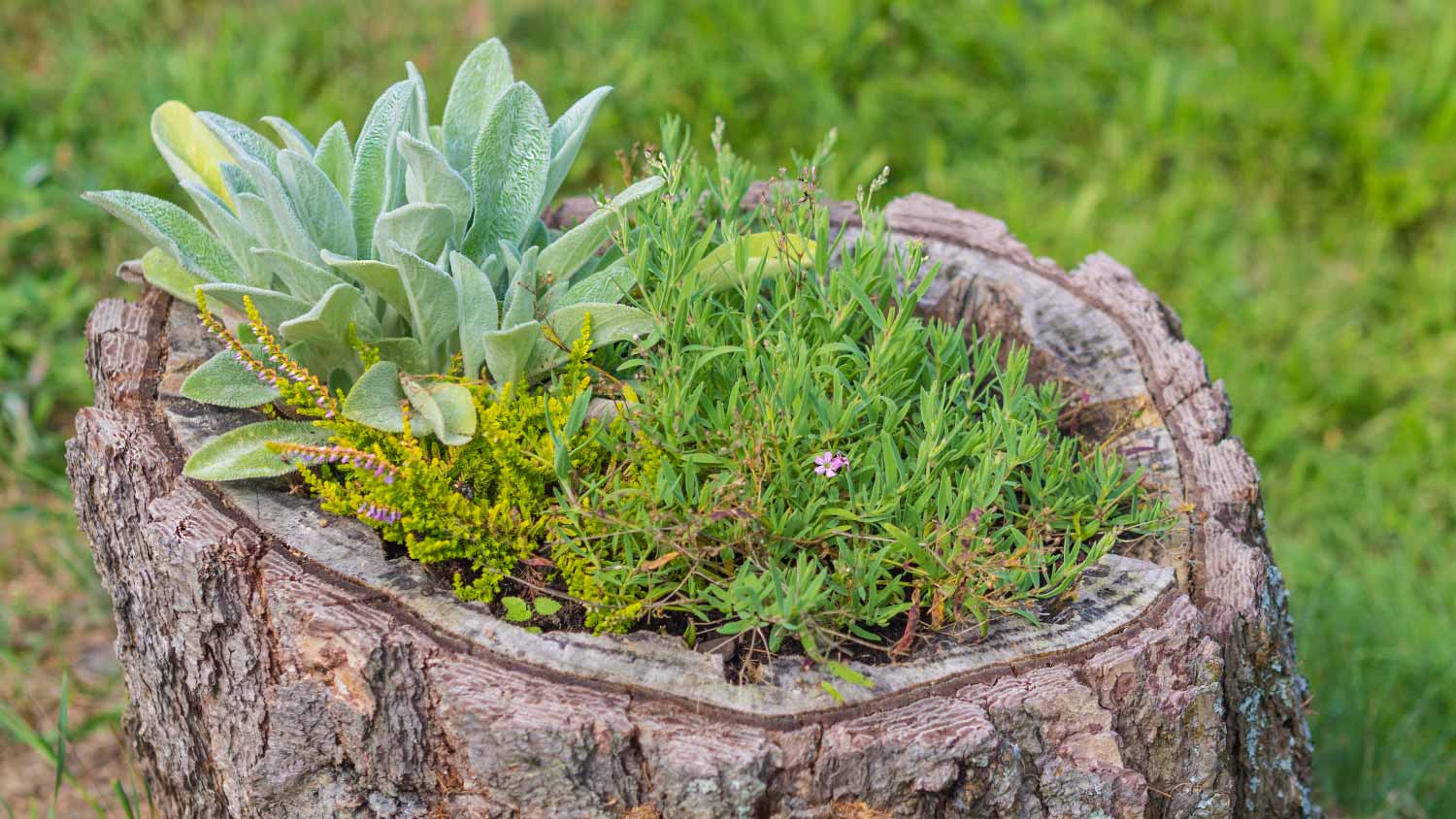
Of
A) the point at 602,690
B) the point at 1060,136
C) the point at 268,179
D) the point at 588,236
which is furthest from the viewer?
the point at 1060,136

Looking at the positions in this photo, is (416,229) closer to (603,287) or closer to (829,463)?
(603,287)

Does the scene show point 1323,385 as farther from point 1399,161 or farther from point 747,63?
point 747,63

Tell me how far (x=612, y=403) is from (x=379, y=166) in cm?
62

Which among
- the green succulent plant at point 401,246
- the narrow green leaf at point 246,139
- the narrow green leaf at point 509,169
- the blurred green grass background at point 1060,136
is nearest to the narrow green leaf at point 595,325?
the green succulent plant at point 401,246

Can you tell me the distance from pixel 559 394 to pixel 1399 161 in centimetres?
399

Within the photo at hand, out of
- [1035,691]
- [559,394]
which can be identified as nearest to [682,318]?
[559,394]

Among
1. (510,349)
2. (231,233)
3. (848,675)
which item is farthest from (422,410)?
(848,675)

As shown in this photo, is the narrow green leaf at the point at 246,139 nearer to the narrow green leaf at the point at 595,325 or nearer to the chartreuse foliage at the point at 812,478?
the narrow green leaf at the point at 595,325

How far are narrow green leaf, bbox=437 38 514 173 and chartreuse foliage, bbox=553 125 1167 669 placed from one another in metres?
0.41

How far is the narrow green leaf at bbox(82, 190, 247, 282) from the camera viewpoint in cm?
218

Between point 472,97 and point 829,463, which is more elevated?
point 472,97

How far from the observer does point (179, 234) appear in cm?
230

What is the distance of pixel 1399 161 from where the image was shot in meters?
4.86

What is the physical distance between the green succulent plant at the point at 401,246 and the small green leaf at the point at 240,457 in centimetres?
12
